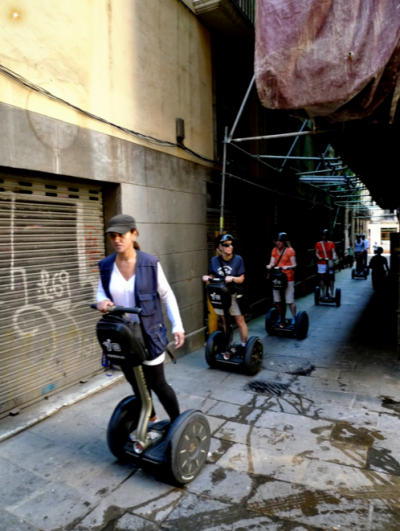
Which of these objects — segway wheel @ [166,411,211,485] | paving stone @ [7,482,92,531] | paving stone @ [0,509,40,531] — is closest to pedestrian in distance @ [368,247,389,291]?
segway wheel @ [166,411,211,485]

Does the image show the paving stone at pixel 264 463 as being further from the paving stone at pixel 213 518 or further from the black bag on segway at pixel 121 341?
the black bag on segway at pixel 121 341

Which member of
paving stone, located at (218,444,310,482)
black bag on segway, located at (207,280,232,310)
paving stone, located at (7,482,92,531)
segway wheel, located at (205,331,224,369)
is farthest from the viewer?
segway wheel, located at (205,331,224,369)

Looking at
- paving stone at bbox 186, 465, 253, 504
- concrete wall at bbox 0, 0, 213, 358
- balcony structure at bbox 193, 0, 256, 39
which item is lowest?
paving stone at bbox 186, 465, 253, 504

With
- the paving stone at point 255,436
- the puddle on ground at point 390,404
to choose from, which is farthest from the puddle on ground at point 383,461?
the puddle on ground at point 390,404

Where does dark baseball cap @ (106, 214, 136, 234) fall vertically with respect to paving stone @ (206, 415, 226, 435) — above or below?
above

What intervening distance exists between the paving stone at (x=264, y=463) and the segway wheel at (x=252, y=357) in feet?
5.71

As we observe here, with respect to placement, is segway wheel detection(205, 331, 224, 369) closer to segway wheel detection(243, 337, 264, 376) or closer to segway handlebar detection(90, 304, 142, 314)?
segway wheel detection(243, 337, 264, 376)

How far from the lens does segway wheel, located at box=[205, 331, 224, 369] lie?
5.37 m

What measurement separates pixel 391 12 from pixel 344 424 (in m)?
4.43

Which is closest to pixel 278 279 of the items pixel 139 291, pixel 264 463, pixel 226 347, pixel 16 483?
pixel 226 347

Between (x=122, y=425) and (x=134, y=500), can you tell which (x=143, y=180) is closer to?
(x=122, y=425)

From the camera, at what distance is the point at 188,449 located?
2934mm

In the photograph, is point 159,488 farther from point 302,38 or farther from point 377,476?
point 302,38

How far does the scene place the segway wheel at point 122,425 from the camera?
3.05 m
